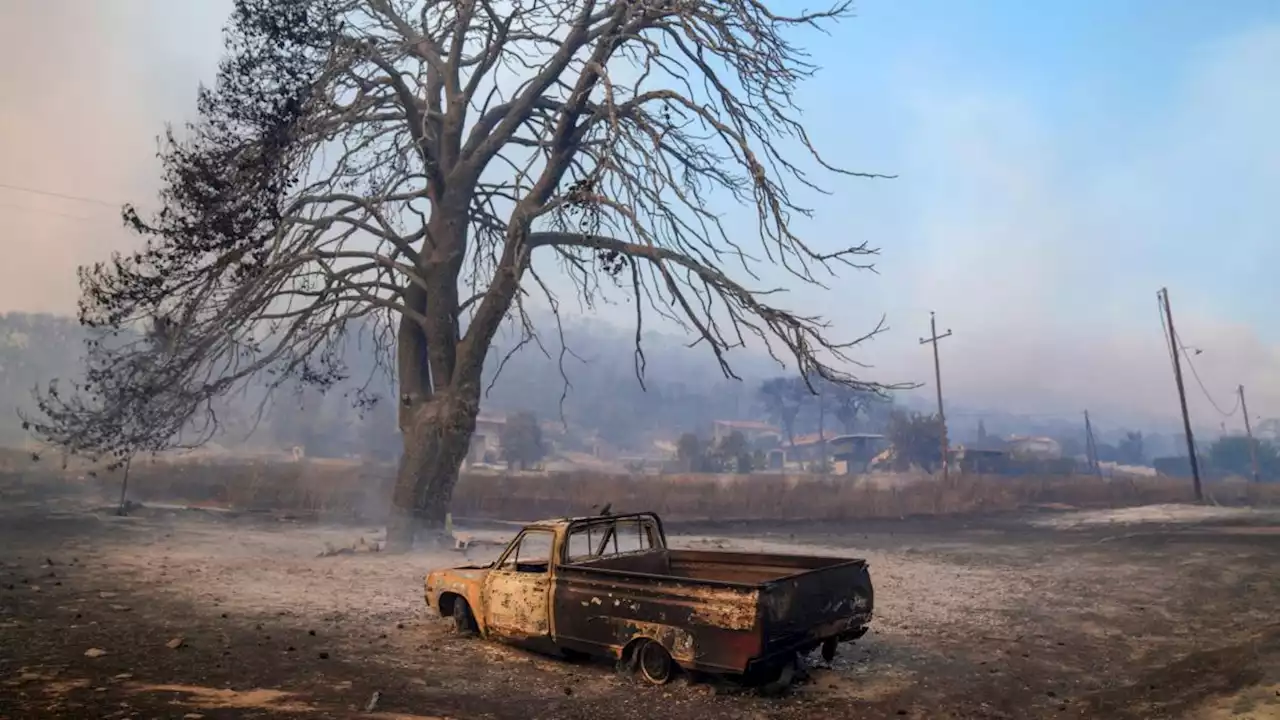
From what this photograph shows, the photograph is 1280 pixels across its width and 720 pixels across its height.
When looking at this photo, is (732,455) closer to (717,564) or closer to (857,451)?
(857,451)

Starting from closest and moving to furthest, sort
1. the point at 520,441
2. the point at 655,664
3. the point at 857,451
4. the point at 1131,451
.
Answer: the point at 655,664 → the point at 520,441 → the point at 857,451 → the point at 1131,451

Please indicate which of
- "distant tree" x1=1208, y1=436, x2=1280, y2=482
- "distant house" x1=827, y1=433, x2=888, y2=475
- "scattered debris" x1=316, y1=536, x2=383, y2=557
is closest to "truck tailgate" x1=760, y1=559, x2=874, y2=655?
"scattered debris" x1=316, y1=536, x2=383, y2=557

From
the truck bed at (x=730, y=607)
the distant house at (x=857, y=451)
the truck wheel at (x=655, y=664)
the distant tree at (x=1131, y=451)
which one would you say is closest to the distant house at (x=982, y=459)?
the distant house at (x=857, y=451)

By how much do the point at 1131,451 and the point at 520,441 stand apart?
114 metres

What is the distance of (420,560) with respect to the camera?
52.3ft

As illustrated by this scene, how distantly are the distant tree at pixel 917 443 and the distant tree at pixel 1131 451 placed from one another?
239 ft

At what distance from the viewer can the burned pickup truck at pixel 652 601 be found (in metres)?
6.73

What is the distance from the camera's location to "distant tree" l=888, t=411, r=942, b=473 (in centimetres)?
7462

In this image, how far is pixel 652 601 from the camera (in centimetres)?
720

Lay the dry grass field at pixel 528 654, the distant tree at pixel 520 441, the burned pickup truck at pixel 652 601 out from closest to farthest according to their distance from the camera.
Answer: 1. the burned pickup truck at pixel 652 601
2. the dry grass field at pixel 528 654
3. the distant tree at pixel 520 441

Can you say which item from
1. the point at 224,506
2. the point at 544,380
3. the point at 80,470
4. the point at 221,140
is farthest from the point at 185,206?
the point at 544,380

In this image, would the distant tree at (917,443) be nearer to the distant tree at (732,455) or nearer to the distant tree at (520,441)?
the distant tree at (732,455)

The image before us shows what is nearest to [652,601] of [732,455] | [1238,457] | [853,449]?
[732,455]

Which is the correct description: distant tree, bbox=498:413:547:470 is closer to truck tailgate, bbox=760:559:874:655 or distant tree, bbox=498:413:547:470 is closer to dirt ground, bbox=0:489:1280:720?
dirt ground, bbox=0:489:1280:720
